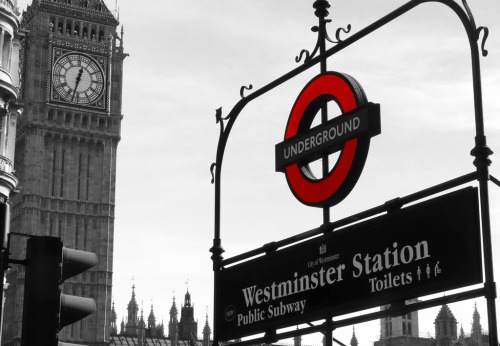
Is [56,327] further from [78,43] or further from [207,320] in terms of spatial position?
[207,320]

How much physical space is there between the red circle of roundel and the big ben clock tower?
85.6 meters

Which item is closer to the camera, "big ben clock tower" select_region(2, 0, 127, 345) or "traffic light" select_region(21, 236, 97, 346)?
"traffic light" select_region(21, 236, 97, 346)

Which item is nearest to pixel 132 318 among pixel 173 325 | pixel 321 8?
pixel 173 325

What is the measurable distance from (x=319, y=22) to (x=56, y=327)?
3830 millimetres

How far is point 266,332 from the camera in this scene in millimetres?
9375

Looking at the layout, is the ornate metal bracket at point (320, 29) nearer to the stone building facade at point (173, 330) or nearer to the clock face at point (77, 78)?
the clock face at point (77, 78)

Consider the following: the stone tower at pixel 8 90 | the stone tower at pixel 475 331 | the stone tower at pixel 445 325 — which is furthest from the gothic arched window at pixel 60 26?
the stone tower at pixel 445 325

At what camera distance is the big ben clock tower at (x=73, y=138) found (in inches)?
3745

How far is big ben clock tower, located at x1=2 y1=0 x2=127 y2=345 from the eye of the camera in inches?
3745

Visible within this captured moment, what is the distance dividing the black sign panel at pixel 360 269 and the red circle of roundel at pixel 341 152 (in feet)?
1.39

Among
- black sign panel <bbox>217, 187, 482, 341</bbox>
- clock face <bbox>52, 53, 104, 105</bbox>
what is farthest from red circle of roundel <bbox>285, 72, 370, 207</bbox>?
clock face <bbox>52, 53, 104, 105</bbox>

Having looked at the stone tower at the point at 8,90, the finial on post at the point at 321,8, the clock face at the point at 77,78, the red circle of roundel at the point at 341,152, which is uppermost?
the clock face at the point at 77,78

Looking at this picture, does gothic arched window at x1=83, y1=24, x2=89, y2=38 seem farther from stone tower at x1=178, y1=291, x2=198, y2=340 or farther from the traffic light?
the traffic light

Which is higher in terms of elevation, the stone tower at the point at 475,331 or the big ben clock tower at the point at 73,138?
the big ben clock tower at the point at 73,138
